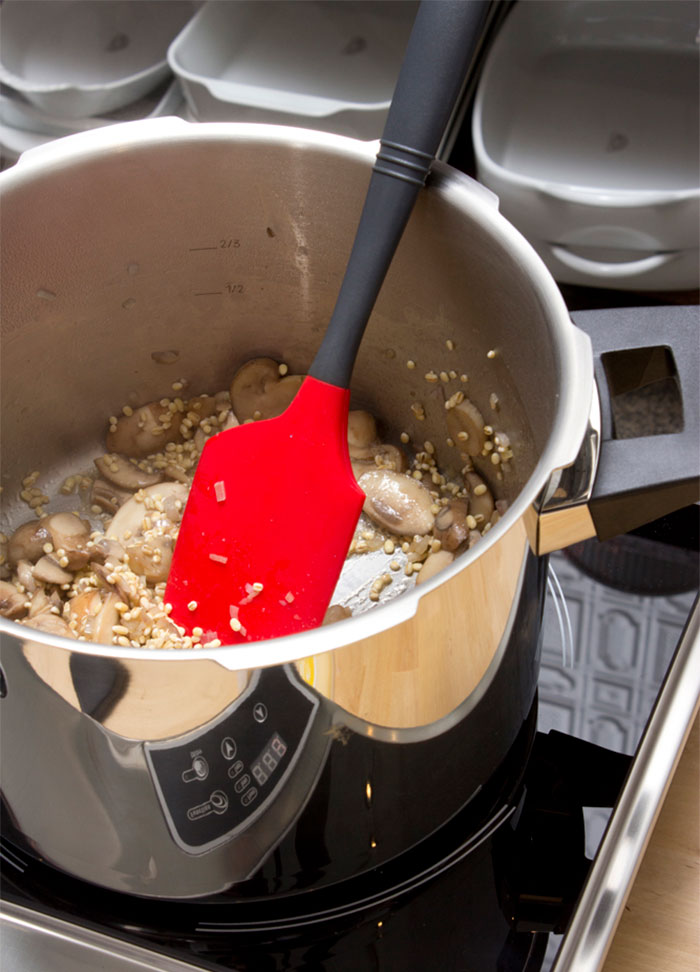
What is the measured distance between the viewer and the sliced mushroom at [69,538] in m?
0.77

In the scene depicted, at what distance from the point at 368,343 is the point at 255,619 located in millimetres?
268

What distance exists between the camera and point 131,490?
857mm

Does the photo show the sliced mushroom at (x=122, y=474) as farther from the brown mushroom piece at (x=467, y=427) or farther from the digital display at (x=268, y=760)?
the digital display at (x=268, y=760)

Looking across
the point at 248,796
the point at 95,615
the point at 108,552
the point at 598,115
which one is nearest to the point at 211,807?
the point at 248,796

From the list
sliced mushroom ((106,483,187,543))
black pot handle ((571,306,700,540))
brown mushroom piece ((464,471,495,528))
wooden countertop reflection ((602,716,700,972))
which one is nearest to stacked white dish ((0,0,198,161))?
sliced mushroom ((106,483,187,543))

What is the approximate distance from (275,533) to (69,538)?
19 cm

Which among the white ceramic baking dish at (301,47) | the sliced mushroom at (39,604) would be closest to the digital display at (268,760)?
the sliced mushroom at (39,604)

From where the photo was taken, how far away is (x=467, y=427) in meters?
0.77

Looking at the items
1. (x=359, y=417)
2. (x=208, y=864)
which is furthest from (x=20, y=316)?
(x=208, y=864)

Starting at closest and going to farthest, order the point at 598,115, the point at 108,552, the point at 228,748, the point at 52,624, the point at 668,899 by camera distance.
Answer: the point at 228,748
the point at 668,899
the point at 52,624
the point at 108,552
the point at 598,115

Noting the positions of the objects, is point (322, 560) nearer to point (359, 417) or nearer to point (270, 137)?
point (359, 417)

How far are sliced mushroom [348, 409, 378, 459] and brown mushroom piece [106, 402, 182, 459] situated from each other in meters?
0.16

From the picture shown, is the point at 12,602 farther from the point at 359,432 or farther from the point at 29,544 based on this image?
the point at 359,432

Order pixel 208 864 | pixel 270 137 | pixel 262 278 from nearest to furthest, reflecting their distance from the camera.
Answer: pixel 208 864 → pixel 270 137 → pixel 262 278
